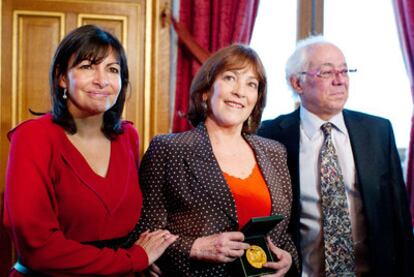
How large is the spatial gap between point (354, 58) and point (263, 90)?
82.7 inches

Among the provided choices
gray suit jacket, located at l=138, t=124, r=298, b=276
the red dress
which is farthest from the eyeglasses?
the red dress

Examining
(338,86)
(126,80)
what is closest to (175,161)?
(126,80)

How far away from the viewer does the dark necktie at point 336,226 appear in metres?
2.25

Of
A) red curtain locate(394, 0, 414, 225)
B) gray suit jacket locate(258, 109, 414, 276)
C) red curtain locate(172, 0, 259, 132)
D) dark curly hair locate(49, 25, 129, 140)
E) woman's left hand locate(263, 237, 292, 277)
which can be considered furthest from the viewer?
red curtain locate(394, 0, 414, 225)

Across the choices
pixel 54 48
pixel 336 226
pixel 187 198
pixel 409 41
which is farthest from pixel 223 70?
pixel 409 41

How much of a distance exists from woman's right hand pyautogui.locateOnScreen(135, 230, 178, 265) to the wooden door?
1.13 metres

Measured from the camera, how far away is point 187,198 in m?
A: 1.98

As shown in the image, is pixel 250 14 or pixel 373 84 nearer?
pixel 250 14

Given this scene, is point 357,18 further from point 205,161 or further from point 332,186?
point 205,161

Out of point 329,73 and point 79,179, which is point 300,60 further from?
point 79,179

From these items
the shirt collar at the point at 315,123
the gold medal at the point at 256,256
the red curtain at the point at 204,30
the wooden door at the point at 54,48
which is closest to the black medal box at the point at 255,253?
the gold medal at the point at 256,256

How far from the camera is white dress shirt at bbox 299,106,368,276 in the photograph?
7.59ft

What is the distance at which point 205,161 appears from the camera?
2.03m

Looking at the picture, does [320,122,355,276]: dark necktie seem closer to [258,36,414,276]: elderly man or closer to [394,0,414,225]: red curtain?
[258,36,414,276]: elderly man
